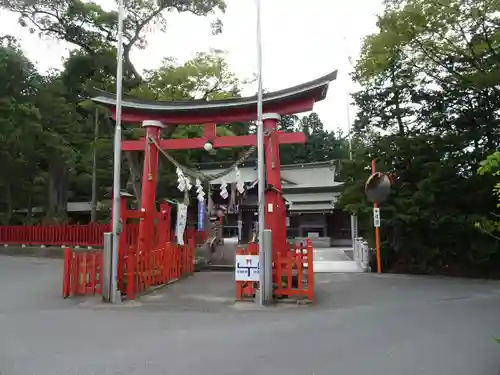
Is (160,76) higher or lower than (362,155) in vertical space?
higher

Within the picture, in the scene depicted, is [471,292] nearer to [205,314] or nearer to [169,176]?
[205,314]

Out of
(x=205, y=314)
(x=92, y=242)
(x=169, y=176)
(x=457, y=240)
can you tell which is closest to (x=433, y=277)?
(x=457, y=240)

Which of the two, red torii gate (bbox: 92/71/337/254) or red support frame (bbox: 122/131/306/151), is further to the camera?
red support frame (bbox: 122/131/306/151)

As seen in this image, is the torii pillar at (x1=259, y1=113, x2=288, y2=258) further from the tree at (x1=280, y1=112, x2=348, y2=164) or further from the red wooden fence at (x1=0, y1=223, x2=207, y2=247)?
the tree at (x1=280, y1=112, x2=348, y2=164)

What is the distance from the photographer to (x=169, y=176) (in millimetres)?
24094

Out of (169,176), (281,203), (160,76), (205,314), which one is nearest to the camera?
(205,314)

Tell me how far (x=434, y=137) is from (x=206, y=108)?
7.90m

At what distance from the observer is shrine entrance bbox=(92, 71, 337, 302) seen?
1165 centimetres

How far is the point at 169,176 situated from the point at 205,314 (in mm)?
16461

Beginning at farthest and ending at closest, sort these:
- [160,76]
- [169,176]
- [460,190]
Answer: [169,176], [160,76], [460,190]

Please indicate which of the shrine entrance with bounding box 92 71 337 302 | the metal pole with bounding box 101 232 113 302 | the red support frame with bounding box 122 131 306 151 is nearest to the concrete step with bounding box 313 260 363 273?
the shrine entrance with bounding box 92 71 337 302

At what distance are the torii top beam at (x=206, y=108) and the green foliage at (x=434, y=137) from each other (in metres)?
4.56

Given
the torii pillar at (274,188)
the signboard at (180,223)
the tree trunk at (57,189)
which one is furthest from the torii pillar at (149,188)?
the tree trunk at (57,189)

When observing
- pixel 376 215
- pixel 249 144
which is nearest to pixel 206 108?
pixel 249 144
